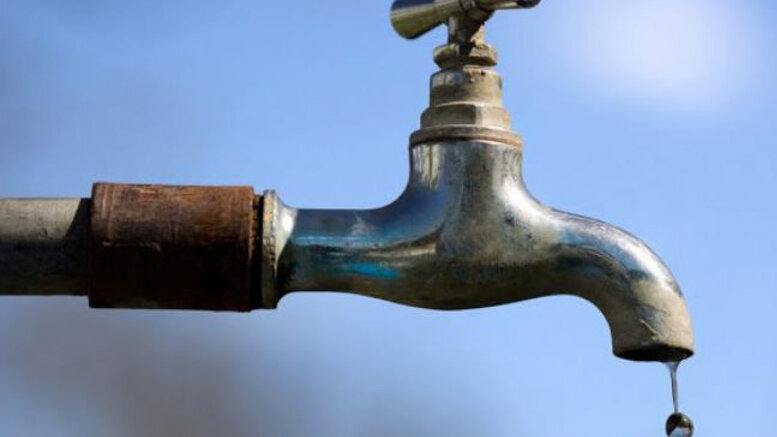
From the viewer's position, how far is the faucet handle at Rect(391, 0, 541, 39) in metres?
1.20

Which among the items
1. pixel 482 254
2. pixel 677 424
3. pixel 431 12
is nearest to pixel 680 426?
pixel 677 424

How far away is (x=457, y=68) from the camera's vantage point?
124 centimetres

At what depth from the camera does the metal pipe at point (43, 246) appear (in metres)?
1.10

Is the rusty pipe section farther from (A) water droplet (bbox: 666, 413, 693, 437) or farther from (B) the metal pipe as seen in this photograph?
(A) water droplet (bbox: 666, 413, 693, 437)

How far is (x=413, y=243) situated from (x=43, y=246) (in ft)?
1.09

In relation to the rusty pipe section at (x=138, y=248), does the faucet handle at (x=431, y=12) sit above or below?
above

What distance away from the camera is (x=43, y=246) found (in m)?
1.10

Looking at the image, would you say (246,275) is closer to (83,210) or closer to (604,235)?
(83,210)

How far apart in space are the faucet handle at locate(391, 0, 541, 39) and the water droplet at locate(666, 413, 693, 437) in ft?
1.42

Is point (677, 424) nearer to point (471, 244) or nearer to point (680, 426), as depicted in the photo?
point (680, 426)

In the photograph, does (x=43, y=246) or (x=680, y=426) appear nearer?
(x=43, y=246)

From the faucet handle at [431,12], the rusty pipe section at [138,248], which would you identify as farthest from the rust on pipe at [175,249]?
the faucet handle at [431,12]

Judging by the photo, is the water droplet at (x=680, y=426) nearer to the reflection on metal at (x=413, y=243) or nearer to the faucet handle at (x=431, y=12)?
the reflection on metal at (x=413, y=243)

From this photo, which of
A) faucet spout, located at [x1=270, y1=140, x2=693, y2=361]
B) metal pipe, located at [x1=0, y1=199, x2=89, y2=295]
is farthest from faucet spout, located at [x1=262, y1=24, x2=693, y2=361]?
metal pipe, located at [x1=0, y1=199, x2=89, y2=295]
